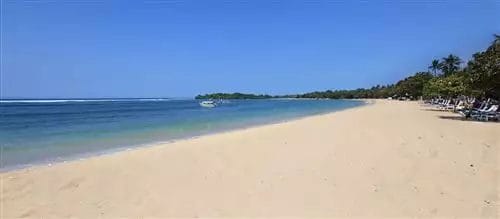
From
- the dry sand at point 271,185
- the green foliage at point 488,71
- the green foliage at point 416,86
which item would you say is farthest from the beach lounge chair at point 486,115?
the green foliage at point 416,86

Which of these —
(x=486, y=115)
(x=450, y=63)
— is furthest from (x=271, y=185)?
(x=450, y=63)

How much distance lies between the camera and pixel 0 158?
11.1 meters

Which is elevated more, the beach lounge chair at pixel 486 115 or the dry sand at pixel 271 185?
the beach lounge chair at pixel 486 115

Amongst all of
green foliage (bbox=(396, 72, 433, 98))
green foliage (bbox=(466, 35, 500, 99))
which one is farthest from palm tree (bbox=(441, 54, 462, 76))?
green foliage (bbox=(466, 35, 500, 99))

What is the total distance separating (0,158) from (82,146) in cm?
287

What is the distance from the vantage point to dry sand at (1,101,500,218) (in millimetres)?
4945

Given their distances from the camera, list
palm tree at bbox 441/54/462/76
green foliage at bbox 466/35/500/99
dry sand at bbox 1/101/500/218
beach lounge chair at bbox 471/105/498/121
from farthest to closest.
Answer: palm tree at bbox 441/54/462/76, beach lounge chair at bbox 471/105/498/121, green foliage at bbox 466/35/500/99, dry sand at bbox 1/101/500/218

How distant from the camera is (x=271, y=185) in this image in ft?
20.2

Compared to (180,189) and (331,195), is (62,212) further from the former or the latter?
(331,195)

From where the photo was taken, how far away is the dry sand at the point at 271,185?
4945mm

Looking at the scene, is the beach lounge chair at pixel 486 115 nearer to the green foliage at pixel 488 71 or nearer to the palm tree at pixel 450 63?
the green foliage at pixel 488 71

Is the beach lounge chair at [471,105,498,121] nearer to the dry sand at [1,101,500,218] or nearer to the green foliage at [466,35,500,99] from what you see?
the green foliage at [466,35,500,99]

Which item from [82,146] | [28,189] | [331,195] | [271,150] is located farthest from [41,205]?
[82,146]

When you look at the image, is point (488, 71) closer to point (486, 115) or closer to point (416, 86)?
point (486, 115)
